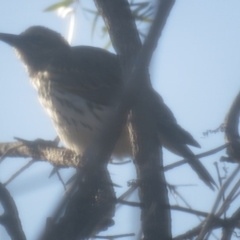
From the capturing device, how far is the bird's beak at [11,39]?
245 inches

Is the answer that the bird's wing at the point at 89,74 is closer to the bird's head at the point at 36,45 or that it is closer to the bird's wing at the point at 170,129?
the bird's head at the point at 36,45

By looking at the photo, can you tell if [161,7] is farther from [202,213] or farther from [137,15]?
[137,15]

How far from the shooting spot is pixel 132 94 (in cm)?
137

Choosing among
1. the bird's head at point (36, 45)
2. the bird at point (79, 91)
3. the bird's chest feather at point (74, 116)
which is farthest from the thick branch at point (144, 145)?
the bird's head at point (36, 45)

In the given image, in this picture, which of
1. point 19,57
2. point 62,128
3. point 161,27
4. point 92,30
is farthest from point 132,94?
point 19,57

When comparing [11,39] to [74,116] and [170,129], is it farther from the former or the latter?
[170,129]

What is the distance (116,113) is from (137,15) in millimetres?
1999

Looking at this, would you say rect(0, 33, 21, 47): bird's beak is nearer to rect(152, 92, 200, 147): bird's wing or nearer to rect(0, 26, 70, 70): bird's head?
rect(0, 26, 70, 70): bird's head

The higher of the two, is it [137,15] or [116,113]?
[137,15]

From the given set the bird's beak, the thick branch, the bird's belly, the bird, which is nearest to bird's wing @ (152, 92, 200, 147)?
the bird

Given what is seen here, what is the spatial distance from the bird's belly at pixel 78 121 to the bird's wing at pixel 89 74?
112 millimetres

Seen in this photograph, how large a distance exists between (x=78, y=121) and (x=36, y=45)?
5.70 ft

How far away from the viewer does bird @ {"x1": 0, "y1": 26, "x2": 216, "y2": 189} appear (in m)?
4.50

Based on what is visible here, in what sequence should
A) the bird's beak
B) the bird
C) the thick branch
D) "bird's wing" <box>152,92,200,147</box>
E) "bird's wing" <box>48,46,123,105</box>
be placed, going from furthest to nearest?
the bird's beak
"bird's wing" <box>48,46,123,105</box>
the bird
"bird's wing" <box>152,92,200,147</box>
the thick branch
